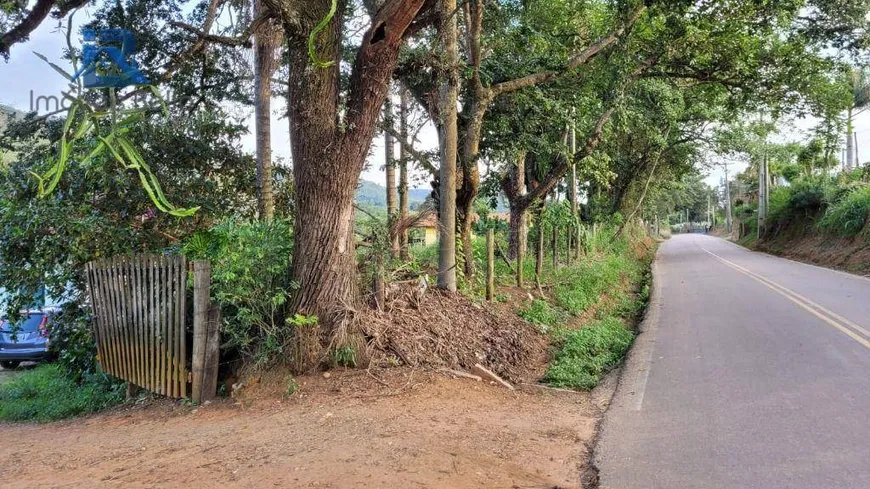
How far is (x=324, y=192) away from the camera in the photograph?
6.27 metres

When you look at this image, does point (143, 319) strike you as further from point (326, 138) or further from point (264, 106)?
point (264, 106)

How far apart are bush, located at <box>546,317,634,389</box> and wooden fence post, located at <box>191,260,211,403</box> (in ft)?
14.3

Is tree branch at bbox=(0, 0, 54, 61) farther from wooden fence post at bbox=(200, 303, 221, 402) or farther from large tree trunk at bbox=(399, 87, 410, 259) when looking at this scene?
large tree trunk at bbox=(399, 87, 410, 259)

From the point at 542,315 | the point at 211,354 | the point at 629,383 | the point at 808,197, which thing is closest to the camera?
the point at 211,354

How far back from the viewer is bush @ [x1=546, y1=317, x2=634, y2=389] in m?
7.66

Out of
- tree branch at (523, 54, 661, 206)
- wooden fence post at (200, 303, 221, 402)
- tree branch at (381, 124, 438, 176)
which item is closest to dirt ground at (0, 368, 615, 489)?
wooden fence post at (200, 303, 221, 402)

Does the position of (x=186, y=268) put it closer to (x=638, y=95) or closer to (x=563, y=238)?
(x=563, y=238)

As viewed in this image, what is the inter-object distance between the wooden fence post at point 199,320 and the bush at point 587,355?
4358mm

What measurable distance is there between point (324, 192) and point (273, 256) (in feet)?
3.10

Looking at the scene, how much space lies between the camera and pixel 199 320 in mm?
6184

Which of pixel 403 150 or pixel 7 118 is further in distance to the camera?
pixel 403 150

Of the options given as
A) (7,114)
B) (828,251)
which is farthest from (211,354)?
(828,251)

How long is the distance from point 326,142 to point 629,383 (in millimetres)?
4661

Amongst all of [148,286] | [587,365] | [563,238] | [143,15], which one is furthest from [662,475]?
[563,238]
